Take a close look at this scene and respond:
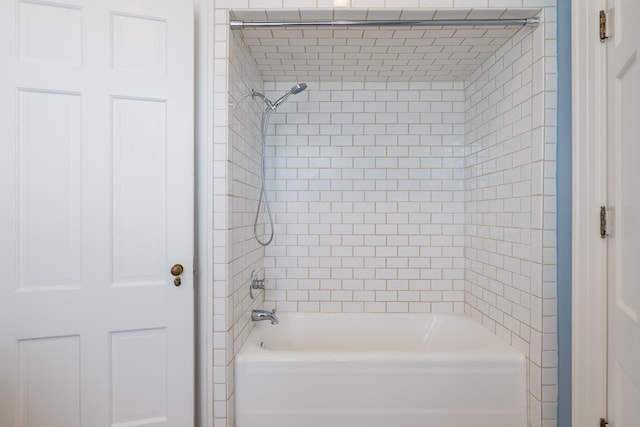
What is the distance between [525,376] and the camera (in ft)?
5.24

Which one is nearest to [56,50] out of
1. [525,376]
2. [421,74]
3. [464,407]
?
[421,74]

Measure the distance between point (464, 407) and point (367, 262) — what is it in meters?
1.01

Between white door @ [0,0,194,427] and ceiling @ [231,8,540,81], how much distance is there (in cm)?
47

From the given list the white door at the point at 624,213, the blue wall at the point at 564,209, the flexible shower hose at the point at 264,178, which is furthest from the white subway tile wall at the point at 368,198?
the white door at the point at 624,213

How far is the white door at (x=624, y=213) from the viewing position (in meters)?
1.11

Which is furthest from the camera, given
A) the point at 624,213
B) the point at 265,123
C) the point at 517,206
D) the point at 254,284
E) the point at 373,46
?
the point at 265,123

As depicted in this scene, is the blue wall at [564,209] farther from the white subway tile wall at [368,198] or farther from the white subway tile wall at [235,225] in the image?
the white subway tile wall at [235,225]

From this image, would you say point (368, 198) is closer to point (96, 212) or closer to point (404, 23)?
point (404, 23)

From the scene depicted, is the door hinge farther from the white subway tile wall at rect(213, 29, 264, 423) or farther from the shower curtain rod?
the white subway tile wall at rect(213, 29, 264, 423)

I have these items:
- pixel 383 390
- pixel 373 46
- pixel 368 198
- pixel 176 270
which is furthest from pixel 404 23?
pixel 383 390

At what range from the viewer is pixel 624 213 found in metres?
1.19

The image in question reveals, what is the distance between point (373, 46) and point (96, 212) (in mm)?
1510

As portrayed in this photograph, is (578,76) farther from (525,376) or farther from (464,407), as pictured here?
(464,407)

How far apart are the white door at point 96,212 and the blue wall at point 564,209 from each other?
61.1 inches
